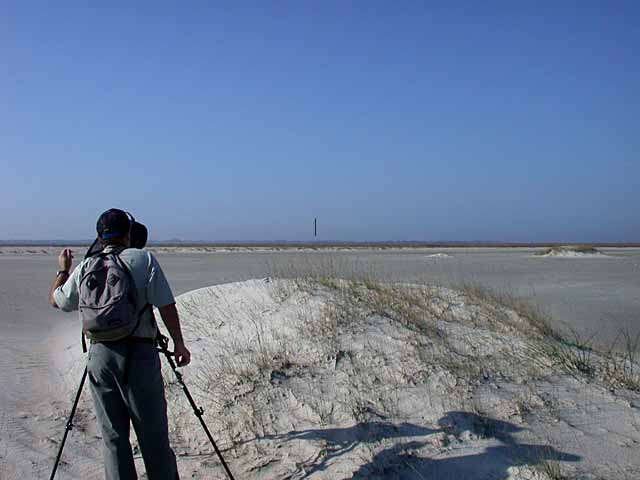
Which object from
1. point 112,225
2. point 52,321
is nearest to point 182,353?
point 112,225

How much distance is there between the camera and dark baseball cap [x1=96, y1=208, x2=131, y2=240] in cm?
363

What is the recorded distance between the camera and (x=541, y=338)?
26.0 feet

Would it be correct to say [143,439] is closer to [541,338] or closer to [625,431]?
[625,431]

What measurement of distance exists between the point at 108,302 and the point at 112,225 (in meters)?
0.58

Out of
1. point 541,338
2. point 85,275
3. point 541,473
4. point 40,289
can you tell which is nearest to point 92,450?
point 85,275

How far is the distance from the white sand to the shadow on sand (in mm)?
14

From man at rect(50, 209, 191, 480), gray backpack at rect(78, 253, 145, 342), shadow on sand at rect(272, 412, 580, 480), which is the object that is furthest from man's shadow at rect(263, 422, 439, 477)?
gray backpack at rect(78, 253, 145, 342)

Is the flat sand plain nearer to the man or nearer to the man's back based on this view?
the man

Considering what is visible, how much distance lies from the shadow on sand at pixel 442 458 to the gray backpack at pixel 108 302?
7.46ft

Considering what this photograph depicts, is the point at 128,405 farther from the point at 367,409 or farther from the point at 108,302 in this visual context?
the point at 367,409

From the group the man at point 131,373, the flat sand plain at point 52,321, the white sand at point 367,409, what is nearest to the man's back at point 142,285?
the man at point 131,373

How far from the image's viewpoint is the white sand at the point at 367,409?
4699 millimetres

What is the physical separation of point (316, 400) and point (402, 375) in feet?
3.46

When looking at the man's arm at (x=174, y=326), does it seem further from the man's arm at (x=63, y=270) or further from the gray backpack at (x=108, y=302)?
the man's arm at (x=63, y=270)
